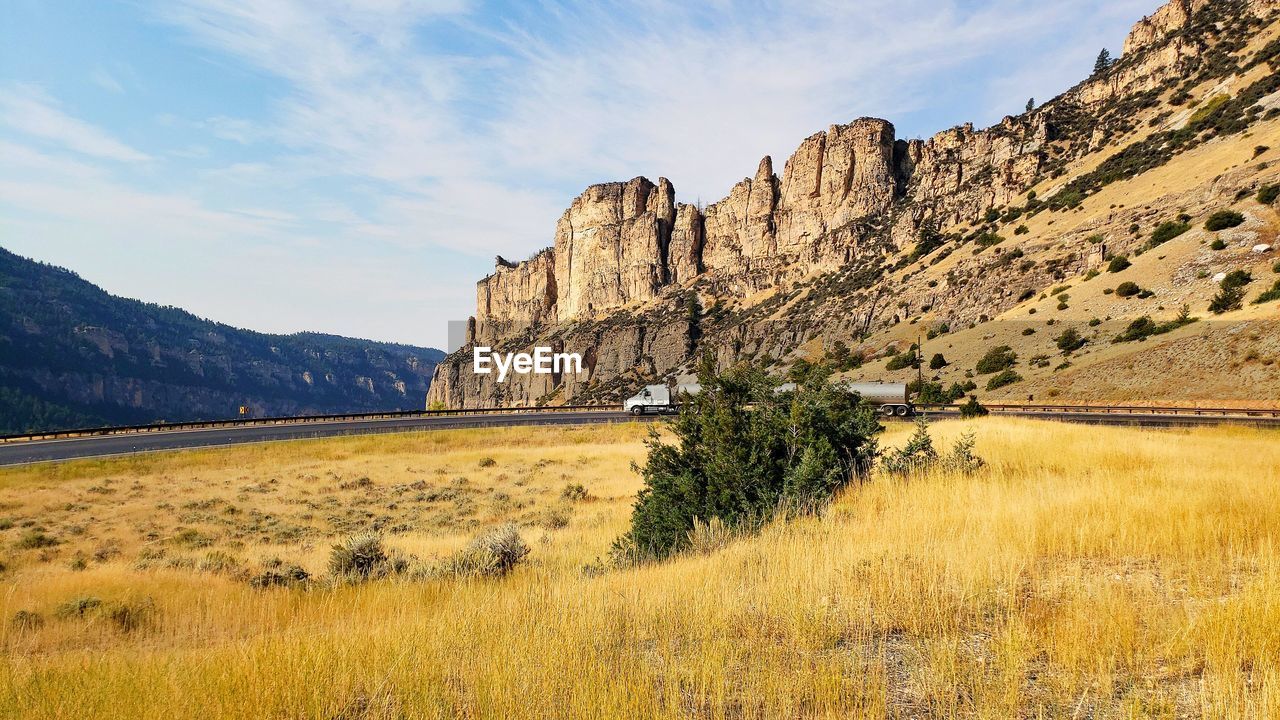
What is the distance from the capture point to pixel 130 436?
37906 mm

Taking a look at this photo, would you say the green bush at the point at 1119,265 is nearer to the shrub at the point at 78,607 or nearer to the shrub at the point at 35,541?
the shrub at the point at 78,607

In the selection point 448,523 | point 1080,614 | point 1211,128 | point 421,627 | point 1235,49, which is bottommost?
point 448,523

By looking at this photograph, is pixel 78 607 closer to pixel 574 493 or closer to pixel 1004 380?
pixel 574 493

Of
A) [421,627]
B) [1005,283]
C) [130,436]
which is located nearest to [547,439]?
[130,436]

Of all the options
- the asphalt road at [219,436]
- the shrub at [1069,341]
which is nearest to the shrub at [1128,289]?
the shrub at [1069,341]

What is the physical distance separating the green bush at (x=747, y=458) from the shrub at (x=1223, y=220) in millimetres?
50388

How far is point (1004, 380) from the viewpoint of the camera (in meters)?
43.7

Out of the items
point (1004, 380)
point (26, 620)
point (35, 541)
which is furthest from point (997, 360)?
point (35, 541)

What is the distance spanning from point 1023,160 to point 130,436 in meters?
109

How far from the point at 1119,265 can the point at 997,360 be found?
1381 centimetres

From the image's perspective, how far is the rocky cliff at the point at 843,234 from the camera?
242ft

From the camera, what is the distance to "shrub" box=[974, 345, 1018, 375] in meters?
46.8

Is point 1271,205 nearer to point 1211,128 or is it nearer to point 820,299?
point 1211,128

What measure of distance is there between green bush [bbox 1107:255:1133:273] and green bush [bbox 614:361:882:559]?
168 ft
